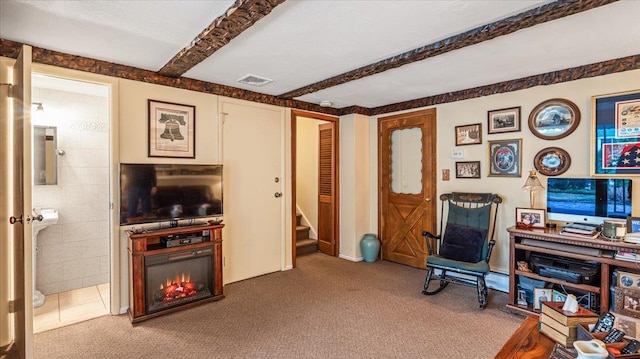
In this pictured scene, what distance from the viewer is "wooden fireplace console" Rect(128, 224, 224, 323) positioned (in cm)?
286

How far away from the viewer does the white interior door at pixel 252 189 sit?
383 centimetres

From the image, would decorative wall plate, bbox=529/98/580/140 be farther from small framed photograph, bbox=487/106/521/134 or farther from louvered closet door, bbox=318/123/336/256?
louvered closet door, bbox=318/123/336/256

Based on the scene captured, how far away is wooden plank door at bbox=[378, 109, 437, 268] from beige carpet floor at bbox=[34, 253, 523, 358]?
93 centimetres

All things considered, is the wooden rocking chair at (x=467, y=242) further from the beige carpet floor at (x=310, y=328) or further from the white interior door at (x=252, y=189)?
the white interior door at (x=252, y=189)

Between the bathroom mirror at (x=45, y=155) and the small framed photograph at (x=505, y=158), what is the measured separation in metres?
4.89

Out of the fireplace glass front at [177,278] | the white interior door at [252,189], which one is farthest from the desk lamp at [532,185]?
the fireplace glass front at [177,278]

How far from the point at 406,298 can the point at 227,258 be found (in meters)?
2.07

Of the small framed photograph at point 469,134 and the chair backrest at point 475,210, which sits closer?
the chair backrest at point 475,210

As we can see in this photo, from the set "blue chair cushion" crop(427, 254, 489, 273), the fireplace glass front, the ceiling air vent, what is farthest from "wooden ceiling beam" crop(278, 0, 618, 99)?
the fireplace glass front

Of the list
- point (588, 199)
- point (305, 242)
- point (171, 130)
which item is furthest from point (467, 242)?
point (171, 130)

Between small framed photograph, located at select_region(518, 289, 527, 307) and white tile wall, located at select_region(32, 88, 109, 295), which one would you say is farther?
white tile wall, located at select_region(32, 88, 109, 295)

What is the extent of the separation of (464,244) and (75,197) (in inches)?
170

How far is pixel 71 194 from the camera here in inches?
141

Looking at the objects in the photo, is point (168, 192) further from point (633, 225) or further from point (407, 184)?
point (633, 225)
